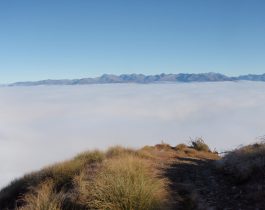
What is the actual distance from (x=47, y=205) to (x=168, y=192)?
9.57 ft

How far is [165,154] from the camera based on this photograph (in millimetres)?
15844

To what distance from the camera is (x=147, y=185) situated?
7.89m

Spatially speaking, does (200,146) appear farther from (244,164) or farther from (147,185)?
(147,185)

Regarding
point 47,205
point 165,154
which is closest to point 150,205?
point 47,205

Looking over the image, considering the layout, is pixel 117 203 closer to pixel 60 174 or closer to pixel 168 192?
pixel 168 192

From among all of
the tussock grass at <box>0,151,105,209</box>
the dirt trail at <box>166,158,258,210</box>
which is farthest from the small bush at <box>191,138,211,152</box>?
the tussock grass at <box>0,151,105,209</box>

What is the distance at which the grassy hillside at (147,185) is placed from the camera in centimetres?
750

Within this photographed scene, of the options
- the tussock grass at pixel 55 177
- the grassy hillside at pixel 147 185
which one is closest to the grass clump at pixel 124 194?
the grassy hillside at pixel 147 185

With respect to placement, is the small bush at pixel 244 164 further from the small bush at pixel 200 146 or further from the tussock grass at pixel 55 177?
the small bush at pixel 200 146

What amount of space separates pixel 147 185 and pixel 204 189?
2407 millimetres

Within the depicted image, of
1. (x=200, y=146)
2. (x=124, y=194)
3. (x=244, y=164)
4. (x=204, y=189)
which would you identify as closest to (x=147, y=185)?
(x=124, y=194)

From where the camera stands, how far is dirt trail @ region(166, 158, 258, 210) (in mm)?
8031

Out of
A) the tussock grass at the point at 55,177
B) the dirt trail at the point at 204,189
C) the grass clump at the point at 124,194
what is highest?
the grass clump at the point at 124,194

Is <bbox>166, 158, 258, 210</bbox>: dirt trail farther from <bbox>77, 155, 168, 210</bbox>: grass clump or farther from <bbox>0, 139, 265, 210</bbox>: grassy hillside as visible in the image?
<bbox>77, 155, 168, 210</bbox>: grass clump
